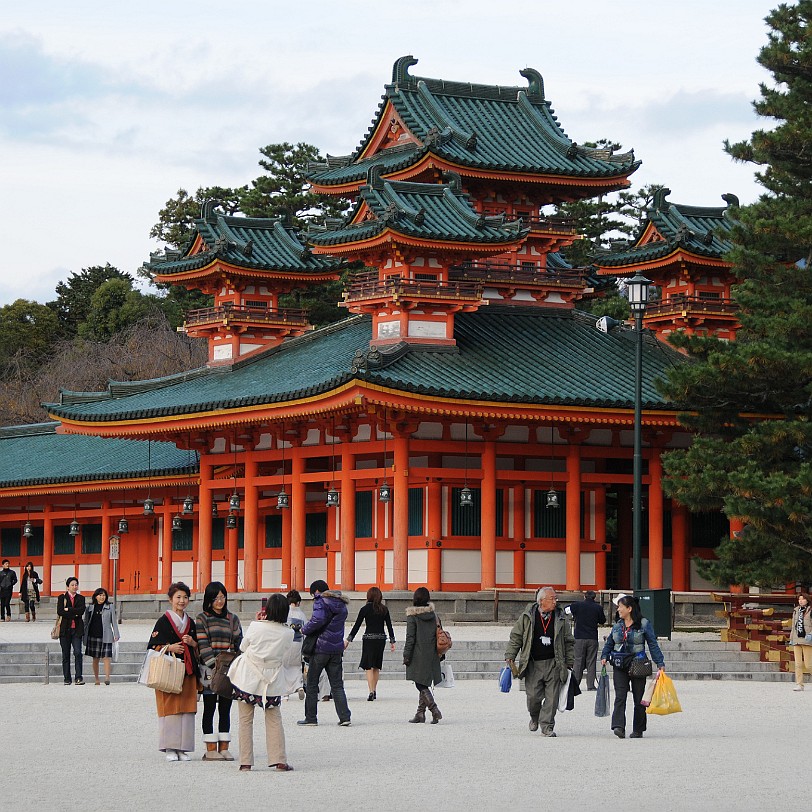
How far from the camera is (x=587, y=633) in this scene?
81.3 ft

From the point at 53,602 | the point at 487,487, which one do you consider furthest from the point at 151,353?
the point at 487,487

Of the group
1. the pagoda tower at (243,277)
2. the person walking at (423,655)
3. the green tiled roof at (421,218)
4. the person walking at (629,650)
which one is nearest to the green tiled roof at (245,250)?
the pagoda tower at (243,277)

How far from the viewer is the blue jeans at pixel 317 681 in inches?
772

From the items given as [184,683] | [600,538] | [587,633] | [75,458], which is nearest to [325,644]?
[184,683]

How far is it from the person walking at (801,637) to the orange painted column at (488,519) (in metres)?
10.7

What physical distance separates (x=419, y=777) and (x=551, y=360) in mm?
24657

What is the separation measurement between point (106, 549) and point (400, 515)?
15435 mm

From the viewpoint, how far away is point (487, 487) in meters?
36.8

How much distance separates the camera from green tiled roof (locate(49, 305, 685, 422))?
35.8 meters

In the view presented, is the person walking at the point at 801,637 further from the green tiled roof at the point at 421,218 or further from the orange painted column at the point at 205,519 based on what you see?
the orange painted column at the point at 205,519

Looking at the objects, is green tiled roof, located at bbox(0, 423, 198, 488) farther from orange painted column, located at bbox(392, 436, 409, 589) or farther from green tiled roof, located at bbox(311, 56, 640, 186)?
orange painted column, located at bbox(392, 436, 409, 589)

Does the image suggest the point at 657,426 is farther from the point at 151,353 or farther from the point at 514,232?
the point at 151,353

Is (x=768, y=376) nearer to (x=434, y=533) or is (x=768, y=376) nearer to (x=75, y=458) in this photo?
(x=434, y=533)

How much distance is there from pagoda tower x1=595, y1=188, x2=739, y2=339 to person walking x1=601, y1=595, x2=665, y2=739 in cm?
2212
